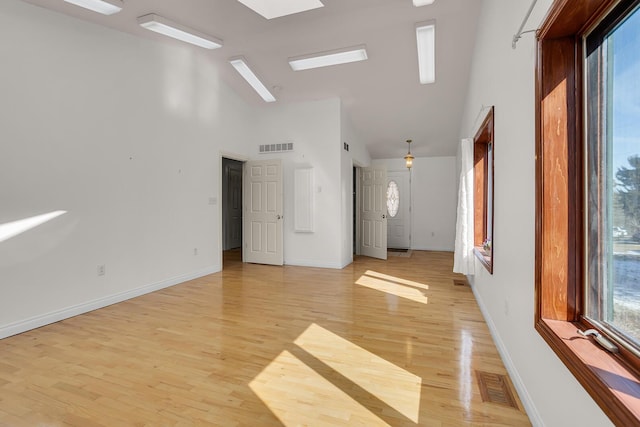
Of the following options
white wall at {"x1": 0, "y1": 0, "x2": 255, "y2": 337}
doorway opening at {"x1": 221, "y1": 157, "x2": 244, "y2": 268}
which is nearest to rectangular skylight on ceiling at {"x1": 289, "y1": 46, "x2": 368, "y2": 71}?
white wall at {"x1": 0, "y1": 0, "x2": 255, "y2": 337}

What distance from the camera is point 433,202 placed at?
846 cm

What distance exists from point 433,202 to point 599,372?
7.64 metres

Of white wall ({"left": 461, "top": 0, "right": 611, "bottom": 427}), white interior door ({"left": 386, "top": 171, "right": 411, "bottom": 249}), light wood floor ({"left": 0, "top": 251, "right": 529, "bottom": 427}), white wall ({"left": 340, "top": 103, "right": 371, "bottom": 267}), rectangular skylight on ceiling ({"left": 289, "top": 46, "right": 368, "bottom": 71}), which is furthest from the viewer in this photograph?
white interior door ({"left": 386, "top": 171, "right": 411, "bottom": 249})

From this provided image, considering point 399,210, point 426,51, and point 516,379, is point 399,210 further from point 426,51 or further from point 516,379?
point 516,379

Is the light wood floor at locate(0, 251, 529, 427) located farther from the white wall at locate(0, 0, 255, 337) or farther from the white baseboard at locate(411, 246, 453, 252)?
the white baseboard at locate(411, 246, 453, 252)

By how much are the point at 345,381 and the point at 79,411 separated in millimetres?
1647

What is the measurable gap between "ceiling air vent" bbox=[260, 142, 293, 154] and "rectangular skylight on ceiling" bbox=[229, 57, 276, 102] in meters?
0.88

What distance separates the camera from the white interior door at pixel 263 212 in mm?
6332

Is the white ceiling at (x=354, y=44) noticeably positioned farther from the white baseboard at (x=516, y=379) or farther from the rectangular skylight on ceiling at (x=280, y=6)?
the white baseboard at (x=516, y=379)

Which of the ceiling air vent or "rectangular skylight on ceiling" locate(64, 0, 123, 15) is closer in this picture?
"rectangular skylight on ceiling" locate(64, 0, 123, 15)

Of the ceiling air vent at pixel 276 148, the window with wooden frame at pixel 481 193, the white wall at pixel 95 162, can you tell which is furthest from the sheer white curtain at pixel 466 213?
the white wall at pixel 95 162

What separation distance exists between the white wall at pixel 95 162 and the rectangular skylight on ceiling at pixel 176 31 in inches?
21.5

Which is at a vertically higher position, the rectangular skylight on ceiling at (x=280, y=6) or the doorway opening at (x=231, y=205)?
the rectangular skylight on ceiling at (x=280, y=6)

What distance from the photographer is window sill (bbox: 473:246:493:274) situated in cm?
321
